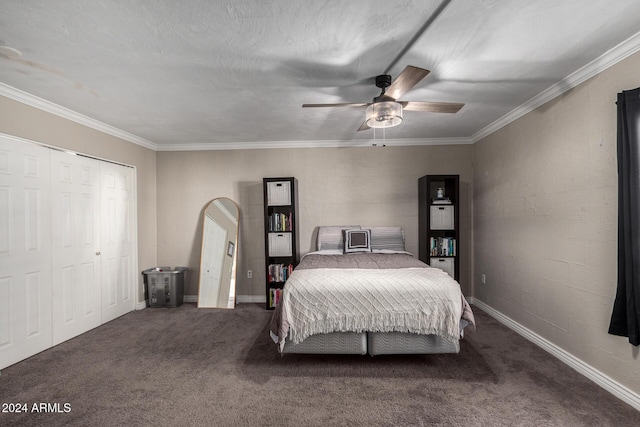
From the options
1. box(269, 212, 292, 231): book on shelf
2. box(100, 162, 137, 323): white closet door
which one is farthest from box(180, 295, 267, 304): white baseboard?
box(269, 212, 292, 231): book on shelf

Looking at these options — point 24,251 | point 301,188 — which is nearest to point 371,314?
point 301,188

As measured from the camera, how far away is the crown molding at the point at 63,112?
252 centimetres

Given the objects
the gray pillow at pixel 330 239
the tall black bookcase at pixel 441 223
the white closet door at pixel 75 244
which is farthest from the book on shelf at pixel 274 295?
the tall black bookcase at pixel 441 223

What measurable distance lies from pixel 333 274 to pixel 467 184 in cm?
295

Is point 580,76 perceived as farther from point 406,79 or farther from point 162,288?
point 162,288

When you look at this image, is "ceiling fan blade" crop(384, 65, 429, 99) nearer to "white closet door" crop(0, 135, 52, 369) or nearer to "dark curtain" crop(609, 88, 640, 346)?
"dark curtain" crop(609, 88, 640, 346)

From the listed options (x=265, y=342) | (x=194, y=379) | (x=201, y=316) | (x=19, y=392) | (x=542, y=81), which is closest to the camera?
(x=19, y=392)

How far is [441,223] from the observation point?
13.3 ft

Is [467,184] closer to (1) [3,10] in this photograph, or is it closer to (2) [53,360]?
(1) [3,10]

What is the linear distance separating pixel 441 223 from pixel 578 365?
207 cm

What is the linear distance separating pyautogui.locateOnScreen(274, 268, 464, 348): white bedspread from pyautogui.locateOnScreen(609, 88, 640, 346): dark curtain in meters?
1.01

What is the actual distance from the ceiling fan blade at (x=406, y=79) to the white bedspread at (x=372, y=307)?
1470 mm

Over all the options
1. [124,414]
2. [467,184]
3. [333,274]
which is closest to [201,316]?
[124,414]

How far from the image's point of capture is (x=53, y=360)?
262 cm
